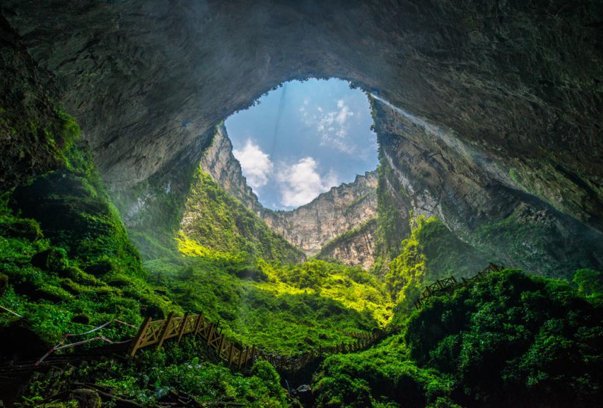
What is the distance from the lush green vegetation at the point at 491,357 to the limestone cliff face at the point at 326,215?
223 ft

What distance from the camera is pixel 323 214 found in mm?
91625

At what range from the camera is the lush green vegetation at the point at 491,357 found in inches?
404

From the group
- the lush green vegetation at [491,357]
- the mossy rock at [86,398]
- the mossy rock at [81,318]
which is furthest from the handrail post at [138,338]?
the lush green vegetation at [491,357]

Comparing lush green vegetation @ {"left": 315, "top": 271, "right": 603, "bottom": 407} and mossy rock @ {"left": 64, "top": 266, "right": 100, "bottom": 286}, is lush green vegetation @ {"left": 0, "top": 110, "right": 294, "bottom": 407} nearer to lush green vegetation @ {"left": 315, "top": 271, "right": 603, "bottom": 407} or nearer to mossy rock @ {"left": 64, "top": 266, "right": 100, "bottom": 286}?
mossy rock @ {"left": 64, "top": 266, "right": 100, "bottom": 286}

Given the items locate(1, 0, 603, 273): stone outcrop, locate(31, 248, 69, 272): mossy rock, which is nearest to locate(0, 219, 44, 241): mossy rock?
locate(31, 248, 69, 272): mossy rock

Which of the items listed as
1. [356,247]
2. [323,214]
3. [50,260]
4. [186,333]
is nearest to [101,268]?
[50,260]

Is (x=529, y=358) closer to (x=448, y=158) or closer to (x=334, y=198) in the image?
(x=448, y=158)

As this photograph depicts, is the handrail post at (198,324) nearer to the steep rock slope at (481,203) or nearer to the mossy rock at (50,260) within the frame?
the mossy rock at (50,260)

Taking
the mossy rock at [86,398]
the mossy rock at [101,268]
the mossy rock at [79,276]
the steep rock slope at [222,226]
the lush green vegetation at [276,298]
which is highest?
the steep rock slope at [222,226]

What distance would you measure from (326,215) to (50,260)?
269 ft

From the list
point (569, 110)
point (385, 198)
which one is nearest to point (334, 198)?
point (385, 198)

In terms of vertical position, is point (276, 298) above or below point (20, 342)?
above

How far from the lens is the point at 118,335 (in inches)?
343

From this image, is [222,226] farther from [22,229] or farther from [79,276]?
[79,276]
